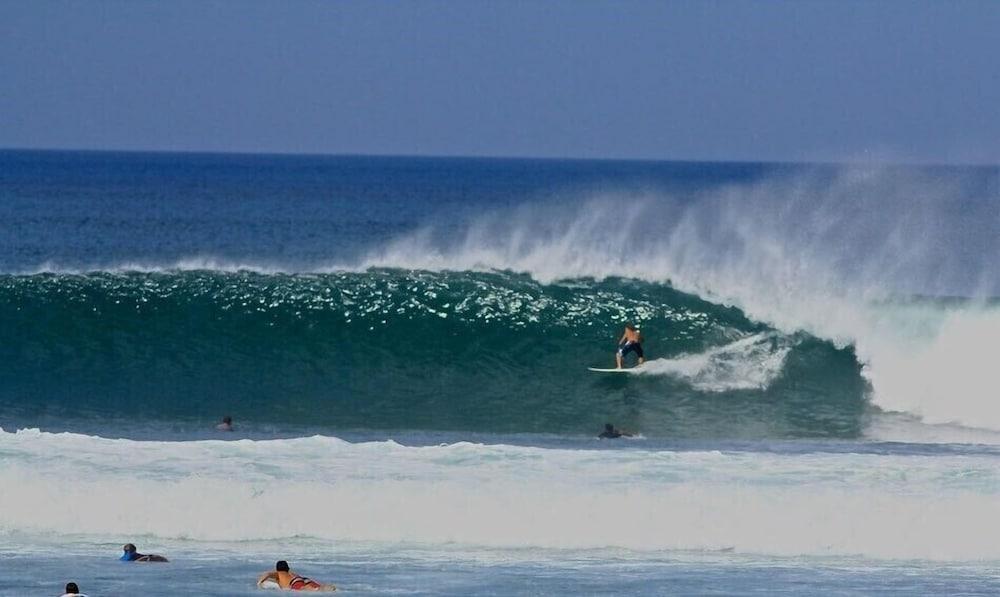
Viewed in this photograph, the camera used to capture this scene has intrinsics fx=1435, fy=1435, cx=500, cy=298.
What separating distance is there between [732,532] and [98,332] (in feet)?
42.2

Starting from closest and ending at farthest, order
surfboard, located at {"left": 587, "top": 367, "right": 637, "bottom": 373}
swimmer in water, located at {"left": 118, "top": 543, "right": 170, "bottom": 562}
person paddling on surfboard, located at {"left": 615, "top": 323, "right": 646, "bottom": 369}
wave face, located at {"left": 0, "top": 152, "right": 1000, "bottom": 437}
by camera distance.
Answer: swimmer in water, located at {"left": 118, "top": 543, "right": 170, "bottom": 562} < wave face, located at {"left": 0, "top": 152, "right": 1000, "bottom": 437} < surfboard, located at {"left": 587, "top": 367, "right": 637, "bottom": 373} < person paddling on surfboard, located at {"left": 615, "top": 323, "right": 646, "bottom": 369}

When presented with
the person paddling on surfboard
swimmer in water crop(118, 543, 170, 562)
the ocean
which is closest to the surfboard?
the person paddling on surfboard

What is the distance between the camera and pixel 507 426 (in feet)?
64.3

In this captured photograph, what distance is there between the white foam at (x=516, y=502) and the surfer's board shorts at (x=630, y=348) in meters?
6.13

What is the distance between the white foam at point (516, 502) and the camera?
13.9m

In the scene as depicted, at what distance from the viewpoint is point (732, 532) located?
1397 centimetres

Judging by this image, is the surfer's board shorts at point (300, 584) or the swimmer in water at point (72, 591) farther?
the surfer's board shorts at point (300, 584)

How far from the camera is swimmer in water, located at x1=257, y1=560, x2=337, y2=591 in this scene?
11898mm

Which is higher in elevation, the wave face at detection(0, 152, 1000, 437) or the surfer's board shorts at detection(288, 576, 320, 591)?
the wave face at detection(0, 152, 1000, 437)

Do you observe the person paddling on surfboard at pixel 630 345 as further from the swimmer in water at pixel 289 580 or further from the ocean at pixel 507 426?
the swimmer in water at pixel 289 580

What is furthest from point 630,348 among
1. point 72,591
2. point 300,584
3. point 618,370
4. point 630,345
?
point 72,591

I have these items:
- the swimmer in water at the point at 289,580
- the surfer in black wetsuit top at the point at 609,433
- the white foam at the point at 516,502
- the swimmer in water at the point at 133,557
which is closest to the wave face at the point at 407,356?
the surfer in black wetsuit top at the point at 609,433

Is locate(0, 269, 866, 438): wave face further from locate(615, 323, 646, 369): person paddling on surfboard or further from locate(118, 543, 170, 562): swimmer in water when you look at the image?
locate(118, 543, 170, 562): swimmer in water

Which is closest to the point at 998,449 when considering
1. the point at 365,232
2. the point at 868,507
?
the point at 868,507
